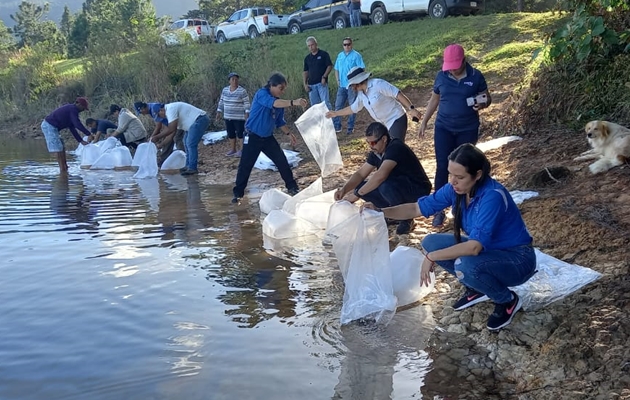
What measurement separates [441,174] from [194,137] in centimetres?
572

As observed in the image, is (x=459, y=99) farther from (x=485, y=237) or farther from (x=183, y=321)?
(x=183, y=321)

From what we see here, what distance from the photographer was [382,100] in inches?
238

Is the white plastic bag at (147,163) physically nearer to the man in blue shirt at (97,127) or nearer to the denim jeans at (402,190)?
the man in blue shirt at (97,127)

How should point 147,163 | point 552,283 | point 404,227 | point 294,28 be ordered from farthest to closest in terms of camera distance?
point 294,28 → point 147,163 → point 404,227 → point 552,283

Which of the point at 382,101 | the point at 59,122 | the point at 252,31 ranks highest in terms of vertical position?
the point at 252,31

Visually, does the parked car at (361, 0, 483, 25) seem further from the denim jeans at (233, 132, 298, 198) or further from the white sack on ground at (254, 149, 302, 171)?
the denim jeans at (233, 132, 298, 198)

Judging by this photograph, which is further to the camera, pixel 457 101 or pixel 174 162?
pixel 174 162

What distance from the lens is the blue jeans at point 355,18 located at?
20030mm

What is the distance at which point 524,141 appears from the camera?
24.2ft

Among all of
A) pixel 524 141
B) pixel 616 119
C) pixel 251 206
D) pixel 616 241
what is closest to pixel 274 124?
pixel 251 206

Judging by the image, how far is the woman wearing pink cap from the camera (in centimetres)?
510

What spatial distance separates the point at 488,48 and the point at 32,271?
11189mm

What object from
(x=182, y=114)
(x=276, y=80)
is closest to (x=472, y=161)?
(x=276, y=80)

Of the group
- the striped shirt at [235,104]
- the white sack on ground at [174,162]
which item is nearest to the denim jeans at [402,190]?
the striped shirt at [235,104]
